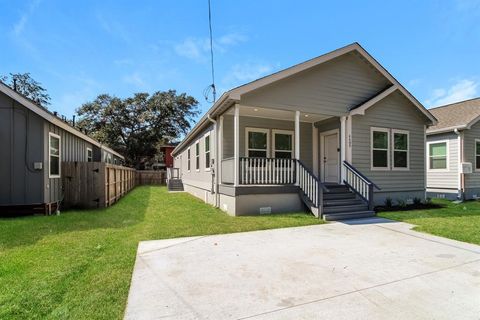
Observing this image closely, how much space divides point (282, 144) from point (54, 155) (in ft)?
25.9

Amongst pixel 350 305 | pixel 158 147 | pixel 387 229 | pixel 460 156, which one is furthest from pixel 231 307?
pixel 158 147

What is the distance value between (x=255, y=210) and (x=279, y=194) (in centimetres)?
90

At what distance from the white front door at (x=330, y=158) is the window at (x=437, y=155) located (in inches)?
252

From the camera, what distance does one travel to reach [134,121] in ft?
120

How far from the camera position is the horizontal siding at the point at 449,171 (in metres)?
12.5

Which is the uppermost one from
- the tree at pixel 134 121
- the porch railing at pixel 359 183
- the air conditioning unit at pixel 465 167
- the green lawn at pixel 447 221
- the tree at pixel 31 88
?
the tree at pixel 31 88

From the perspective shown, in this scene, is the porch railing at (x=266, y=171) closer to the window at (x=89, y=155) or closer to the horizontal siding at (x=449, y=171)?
the horizontal siding at (x=449, y=171)

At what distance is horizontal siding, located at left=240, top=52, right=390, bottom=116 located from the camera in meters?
8.91

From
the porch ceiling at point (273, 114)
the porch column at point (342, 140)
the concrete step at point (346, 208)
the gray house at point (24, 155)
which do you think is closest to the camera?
the gray house at point (24, 155)

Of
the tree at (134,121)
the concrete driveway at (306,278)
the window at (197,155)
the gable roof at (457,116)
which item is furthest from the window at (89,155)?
the tree at (134,121)

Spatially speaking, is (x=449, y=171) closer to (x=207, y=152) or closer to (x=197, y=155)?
(x=207, y=152)

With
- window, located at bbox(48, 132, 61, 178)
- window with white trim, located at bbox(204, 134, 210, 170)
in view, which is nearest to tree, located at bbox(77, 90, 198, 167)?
window with white trim, located at bbox(204, 134, 210, 170)

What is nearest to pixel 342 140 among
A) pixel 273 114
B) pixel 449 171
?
pixel 273 114

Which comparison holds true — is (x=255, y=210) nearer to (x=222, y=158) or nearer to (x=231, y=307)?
(x=222, y=158)
